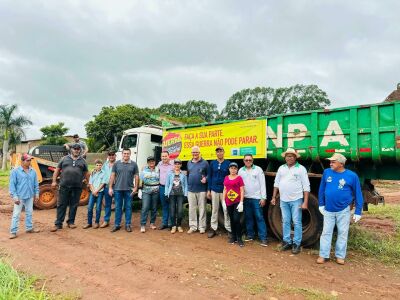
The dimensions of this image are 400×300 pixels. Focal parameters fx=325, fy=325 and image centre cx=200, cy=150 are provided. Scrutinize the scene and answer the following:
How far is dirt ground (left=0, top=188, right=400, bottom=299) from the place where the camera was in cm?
376

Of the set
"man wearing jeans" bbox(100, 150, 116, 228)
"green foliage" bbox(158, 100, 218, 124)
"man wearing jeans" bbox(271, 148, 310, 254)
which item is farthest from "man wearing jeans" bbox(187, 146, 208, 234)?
"green foliage" bbox(158, 100, 218, 124)

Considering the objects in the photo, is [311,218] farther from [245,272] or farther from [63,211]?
A: [63,211]

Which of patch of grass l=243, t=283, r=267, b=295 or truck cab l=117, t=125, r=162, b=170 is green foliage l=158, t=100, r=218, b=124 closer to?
truck cab l=117, t=125, r=162, b=170

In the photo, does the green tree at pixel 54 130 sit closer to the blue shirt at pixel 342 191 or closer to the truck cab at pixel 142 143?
the truck cab at pixel 142 143

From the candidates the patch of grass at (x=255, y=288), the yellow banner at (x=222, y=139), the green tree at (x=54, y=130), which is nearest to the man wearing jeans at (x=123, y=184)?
the yellow banner at (x=222, y=139)

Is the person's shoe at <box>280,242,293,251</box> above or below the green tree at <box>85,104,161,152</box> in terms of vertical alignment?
below

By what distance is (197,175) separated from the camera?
6.46 metres

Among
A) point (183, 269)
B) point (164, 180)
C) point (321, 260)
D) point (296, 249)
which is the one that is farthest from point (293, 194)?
point (164, 180)

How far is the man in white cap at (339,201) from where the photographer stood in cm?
478

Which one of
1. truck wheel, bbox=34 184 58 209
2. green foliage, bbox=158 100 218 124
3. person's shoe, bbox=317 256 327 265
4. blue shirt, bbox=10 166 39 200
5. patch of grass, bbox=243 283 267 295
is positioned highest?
green foliage, bbox=158 100 218 124

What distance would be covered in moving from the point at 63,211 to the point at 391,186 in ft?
66.8

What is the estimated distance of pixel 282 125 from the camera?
6.12 m

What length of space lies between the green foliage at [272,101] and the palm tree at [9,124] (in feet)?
99.3

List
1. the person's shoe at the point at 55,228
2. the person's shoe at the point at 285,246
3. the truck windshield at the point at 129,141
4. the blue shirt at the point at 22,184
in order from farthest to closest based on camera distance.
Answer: the truck windshield at the point at 129,141
the person's shoe at the point at 55,228
the blue shirt at the point at 22,184
the person's shoe at the point at 285,246
